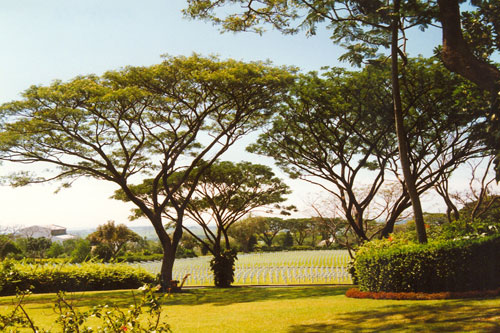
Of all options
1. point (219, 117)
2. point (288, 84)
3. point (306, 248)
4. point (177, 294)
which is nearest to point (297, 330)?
point (177, 294)

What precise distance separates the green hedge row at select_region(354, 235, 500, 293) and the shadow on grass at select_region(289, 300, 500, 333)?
1.27 metres

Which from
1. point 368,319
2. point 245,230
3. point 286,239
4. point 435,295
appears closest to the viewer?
point 368,319

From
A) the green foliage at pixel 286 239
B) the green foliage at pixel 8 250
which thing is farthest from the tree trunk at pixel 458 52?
the green foliage at pixel 286 239

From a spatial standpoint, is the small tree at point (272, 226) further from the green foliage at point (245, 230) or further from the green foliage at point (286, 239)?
the green foliage at point (245, 230)

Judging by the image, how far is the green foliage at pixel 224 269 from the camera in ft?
68.4

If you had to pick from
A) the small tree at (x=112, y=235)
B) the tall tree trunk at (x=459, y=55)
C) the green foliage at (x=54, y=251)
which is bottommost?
the green foliage at (x=54, y=251)

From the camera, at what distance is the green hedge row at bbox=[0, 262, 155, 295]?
679 inches

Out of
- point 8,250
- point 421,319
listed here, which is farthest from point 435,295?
point 8,250

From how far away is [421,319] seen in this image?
6.49 m

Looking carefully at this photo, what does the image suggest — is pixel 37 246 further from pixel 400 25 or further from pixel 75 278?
pixel 400 25

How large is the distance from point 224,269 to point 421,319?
50.9 feet

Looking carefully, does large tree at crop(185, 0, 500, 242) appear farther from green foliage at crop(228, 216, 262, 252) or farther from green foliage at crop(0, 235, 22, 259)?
green foliage at crop(228, 216, 262, 252)

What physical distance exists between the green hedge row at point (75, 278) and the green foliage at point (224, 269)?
12.8 feet

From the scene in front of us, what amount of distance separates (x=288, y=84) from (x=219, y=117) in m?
4.32
